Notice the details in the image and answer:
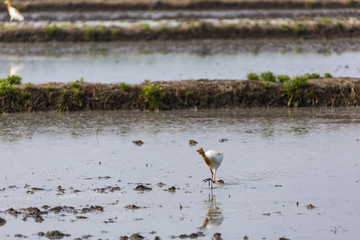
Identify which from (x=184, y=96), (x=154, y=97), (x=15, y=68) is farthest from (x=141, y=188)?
(x=15, y=68)

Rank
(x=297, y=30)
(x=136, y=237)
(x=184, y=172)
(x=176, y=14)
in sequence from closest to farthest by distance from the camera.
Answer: (x=136, y=237)
(x=184, y=172)
(x=297, y=30)
(x=176, y=14)

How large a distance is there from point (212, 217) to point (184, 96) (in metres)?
8.59

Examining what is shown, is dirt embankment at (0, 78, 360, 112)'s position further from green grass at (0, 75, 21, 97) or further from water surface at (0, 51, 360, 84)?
water surface at (0, 51, 360, 84)

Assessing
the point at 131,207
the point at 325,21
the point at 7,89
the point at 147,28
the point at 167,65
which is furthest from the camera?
the point at 325,21

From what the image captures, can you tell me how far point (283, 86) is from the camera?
1764 centimetres

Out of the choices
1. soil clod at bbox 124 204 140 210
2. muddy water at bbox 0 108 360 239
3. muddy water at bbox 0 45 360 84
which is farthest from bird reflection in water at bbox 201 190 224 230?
muddy water at bbox 0 45 360 84

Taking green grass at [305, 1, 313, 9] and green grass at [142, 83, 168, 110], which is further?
green grass at [305, 1, 313, 9]

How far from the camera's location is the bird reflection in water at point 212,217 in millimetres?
8922

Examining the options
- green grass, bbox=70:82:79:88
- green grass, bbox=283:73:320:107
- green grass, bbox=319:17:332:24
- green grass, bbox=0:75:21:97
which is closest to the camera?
green grass, bbox=0:75:21:97

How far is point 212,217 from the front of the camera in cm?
927

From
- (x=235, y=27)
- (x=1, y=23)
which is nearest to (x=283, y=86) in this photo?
(x=235, y=27)

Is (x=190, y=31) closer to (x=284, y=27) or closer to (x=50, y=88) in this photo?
(x=284, y=27)

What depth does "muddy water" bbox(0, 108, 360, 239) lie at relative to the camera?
8938 mm

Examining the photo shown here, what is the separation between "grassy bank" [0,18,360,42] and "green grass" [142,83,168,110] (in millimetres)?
17959
